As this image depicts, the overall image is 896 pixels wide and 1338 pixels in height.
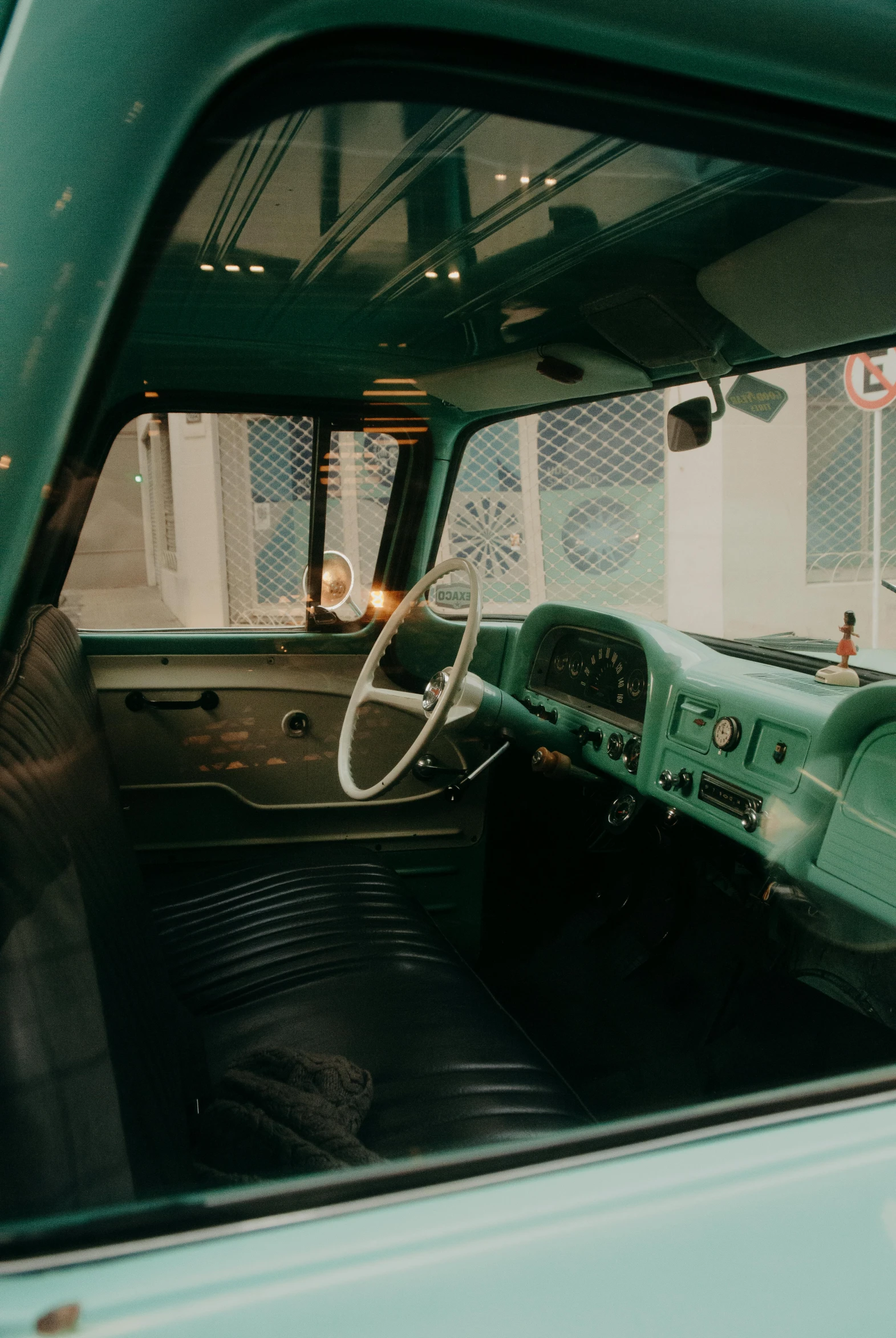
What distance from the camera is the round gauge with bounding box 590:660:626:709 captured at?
2574 millimetres

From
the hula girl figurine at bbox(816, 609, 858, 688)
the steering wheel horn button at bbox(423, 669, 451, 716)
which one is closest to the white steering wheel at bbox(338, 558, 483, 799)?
the steering wheel horn button at bbox(423, 669, 451, 716)

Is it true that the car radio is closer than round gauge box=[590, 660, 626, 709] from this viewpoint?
Yes

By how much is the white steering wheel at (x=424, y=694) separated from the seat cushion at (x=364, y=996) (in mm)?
289

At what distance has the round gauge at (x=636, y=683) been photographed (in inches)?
97.7

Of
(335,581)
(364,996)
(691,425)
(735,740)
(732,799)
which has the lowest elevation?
(364,996)

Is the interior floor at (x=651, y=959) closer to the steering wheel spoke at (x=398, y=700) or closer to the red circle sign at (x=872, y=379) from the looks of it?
the steering wheel spoke at (x=398, y=700)

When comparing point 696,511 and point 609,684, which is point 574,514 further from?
point 609,684

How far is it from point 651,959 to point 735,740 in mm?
764

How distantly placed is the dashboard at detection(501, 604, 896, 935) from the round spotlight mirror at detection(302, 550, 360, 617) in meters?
0.56

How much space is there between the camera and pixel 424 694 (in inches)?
97.0

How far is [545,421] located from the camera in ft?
8.63

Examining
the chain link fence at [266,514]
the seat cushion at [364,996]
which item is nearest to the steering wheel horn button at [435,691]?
the seat cushion at [364,996]

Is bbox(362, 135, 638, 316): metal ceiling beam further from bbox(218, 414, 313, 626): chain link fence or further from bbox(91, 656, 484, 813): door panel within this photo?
bbox(91, 656, 484, 813): door panel

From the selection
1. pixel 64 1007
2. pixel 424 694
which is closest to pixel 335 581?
pixel 424 694
